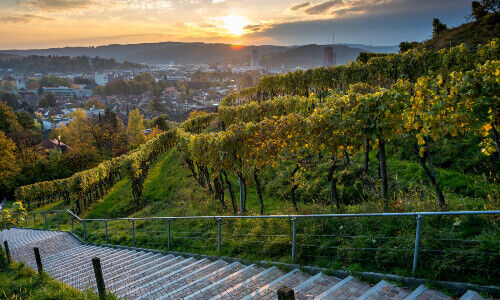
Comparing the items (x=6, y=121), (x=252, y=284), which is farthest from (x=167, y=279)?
(x=6, y=121)

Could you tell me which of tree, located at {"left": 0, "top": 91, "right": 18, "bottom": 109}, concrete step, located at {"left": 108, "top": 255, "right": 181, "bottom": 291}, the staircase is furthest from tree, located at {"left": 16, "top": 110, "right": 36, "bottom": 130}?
tree, located at {"left": 0, "top": 91, "right": 18, "bottom": 109}

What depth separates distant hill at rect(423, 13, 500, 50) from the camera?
26.3 m

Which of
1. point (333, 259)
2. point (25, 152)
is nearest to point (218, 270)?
point (333, 259)

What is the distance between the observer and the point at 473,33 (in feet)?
94.7

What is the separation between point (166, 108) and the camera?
5315 inches

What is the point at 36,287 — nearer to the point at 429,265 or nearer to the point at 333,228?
the point at 333,228

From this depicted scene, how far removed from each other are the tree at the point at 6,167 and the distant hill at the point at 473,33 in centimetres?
5302

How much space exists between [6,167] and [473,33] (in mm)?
56521

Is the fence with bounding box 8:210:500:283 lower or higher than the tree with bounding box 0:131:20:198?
higher

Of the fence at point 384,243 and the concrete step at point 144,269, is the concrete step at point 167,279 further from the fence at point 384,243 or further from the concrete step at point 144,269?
the concrete step at point 144,269

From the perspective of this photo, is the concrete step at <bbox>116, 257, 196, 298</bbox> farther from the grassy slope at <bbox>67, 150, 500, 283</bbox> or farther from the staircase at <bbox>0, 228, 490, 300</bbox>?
the grassy slope at <bbox>67, 150, 500, 283</bbox>

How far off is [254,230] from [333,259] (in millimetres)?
2355

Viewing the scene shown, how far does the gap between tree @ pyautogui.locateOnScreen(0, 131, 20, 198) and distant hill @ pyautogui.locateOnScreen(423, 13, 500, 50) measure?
5302 centimetres

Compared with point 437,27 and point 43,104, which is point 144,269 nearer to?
point 437,27
